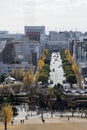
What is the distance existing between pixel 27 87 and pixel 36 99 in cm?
705

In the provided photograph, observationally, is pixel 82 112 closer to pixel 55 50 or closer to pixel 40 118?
pixel 40 118

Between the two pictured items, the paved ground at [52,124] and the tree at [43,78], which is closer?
the paved ground at [52,124]

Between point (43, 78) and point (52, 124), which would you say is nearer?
point (52, 124)

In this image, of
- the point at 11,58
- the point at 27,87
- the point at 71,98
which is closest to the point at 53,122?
the point at 71,98

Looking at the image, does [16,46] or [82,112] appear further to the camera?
[16,46]

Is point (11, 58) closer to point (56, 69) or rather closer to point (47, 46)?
point (56, 69)

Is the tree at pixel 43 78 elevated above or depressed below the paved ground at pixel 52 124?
above

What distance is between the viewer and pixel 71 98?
111 feet

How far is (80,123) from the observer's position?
25.7 meters

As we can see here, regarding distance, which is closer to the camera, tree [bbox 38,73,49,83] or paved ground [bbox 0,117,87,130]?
paved ground [bbox 0,117,87,130]

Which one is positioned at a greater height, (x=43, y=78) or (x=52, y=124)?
(x=43, y=78)

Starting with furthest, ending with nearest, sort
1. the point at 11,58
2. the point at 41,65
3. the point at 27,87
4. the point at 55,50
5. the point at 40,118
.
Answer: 1. the point at 55,50
2. the point at 11,58
3. the point at 41,65
4. the point at 27,87
5. the point at 40,118

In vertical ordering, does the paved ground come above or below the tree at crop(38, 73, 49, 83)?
below

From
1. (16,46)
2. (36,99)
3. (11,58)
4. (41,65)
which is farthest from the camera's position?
(16,46)
